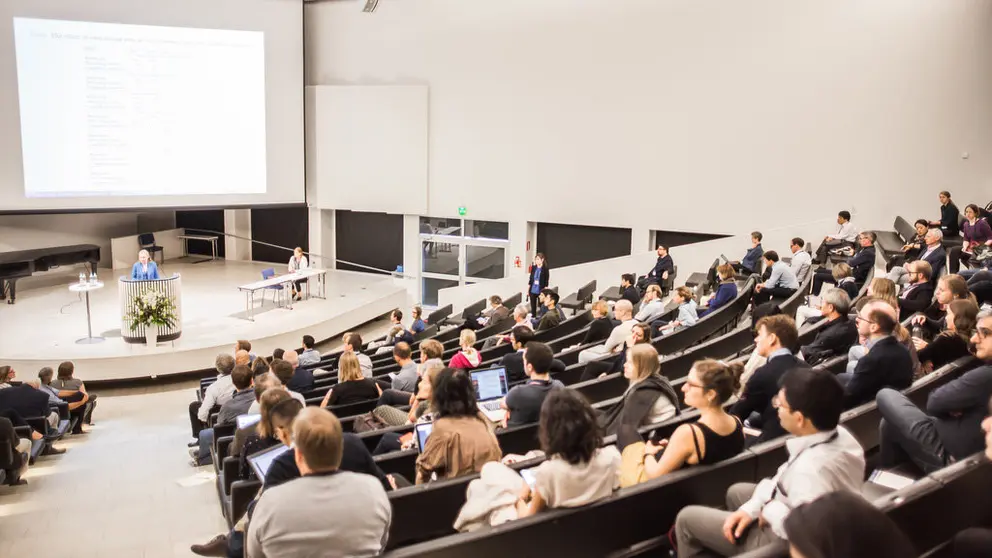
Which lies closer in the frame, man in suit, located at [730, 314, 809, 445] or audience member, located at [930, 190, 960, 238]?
man in suit, located at [730, 314, 809, 445]

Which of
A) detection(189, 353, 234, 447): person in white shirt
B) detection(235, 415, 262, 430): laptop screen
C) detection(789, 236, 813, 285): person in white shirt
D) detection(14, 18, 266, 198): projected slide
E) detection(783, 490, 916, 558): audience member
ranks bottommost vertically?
detection(189, 353, 234, 447): person in white shirt

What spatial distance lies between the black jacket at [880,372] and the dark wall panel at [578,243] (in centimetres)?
1090

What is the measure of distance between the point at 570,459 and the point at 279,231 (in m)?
17.1

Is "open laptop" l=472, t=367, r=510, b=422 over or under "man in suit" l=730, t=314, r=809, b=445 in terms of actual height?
under

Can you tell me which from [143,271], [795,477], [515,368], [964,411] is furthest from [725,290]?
[143,271]

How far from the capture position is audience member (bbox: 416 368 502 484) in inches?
148

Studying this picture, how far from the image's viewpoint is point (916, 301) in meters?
6.54

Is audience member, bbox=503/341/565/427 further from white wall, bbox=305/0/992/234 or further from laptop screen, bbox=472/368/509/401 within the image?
white wall, bbox=305/0/992/234

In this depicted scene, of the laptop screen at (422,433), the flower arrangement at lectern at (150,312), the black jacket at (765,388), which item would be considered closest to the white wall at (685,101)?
the flower arrangement at lectern at (150,312)

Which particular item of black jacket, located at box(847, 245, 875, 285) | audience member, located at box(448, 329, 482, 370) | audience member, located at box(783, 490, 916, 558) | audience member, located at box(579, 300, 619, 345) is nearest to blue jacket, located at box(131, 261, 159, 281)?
audience member, located at box(448, 329, 482, 370)

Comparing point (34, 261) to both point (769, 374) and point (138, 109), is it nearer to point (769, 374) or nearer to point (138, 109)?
point (138, 109)

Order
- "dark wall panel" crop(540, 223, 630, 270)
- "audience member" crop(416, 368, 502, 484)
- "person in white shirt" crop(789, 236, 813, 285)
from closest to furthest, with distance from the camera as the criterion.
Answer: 1. "audience member" crop(416, 368, 502, 484)
2. "person in white shirt" crop(789, 236, 813, 285)
3. "dark wall panel" crop(540, 223, 630, 270)

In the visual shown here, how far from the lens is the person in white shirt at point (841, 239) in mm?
11039

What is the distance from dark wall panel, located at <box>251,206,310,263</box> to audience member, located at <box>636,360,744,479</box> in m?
16.3
